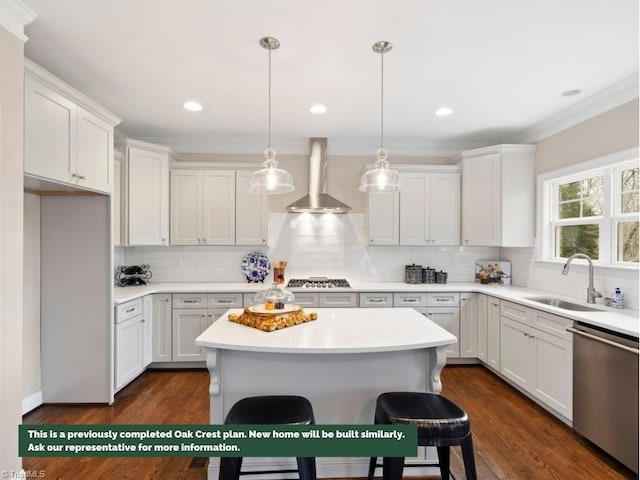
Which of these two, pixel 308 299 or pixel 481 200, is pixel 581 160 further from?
pixel 308 299

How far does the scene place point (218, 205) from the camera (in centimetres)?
378

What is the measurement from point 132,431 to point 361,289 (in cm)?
233

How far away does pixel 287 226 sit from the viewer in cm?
408

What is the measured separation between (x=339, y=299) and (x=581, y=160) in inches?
106

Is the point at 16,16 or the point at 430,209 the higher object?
the point at 16,16

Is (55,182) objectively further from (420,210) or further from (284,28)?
(420,210)

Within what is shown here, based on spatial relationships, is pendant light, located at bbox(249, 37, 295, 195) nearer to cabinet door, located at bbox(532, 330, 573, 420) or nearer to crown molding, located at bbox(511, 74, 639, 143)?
cabinet door, located at bbox(532, 330, 573, 420)

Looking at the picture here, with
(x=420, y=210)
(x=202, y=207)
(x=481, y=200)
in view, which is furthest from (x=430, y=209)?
(x=202, y=207)

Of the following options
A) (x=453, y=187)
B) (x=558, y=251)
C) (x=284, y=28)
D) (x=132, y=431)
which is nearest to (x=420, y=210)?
(x=453, y=187)

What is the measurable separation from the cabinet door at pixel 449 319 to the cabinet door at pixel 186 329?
250 centimetres

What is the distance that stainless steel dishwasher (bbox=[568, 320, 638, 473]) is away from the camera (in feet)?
6.22

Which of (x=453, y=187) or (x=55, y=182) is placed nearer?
(x=55, y=182)

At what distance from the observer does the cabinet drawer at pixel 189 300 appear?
3434mm

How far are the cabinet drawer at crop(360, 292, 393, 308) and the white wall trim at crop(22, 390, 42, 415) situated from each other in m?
3.01
